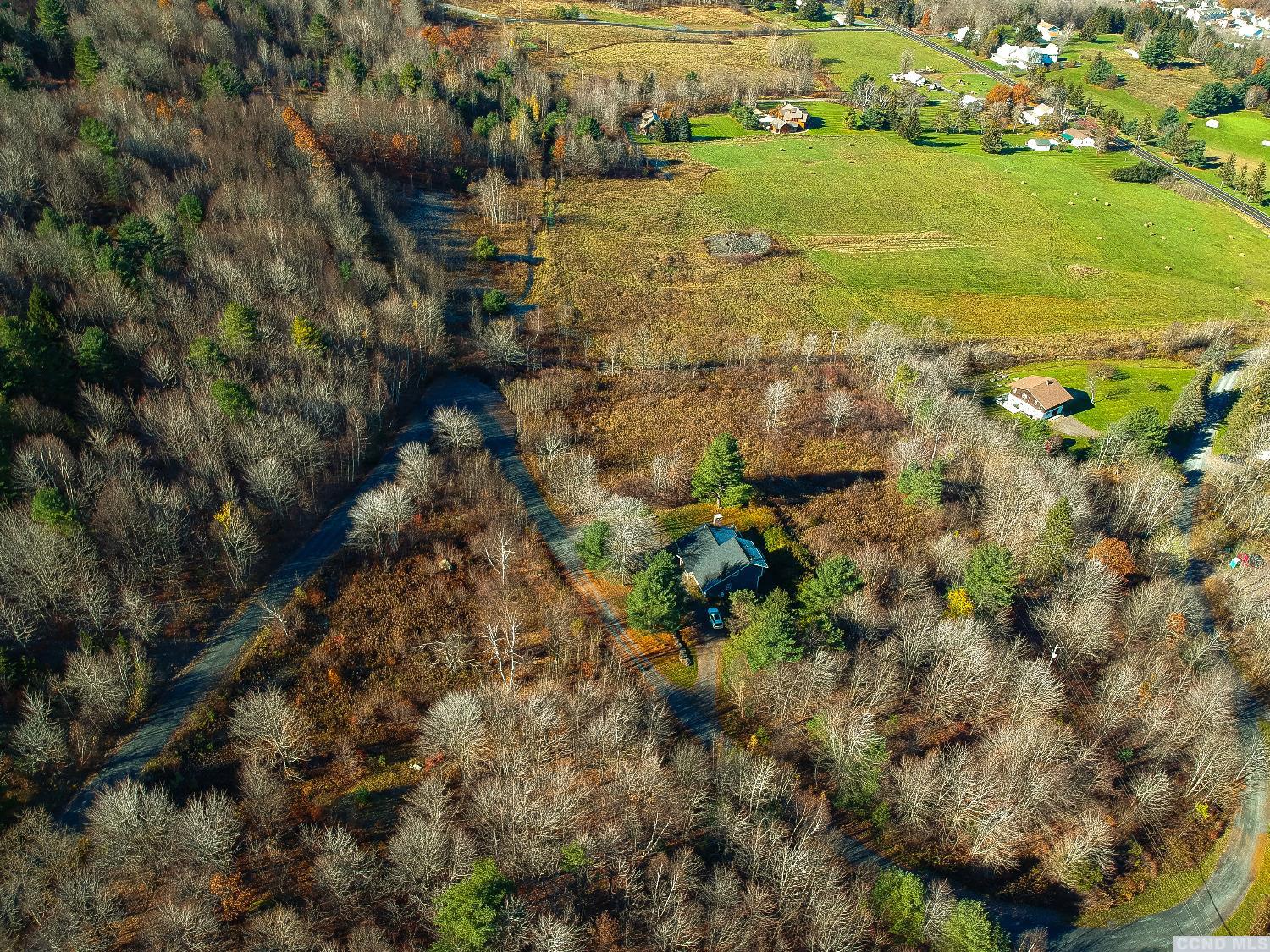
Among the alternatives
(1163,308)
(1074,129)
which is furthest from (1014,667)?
(1074,129)

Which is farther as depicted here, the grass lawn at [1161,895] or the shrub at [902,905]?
the grass lawn at [1161,895]

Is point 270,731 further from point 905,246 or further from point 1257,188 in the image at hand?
point 1257,188

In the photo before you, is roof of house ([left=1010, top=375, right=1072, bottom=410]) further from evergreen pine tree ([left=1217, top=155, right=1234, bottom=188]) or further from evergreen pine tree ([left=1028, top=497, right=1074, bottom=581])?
evergreen pine tree ([left=1217, top=155, right=1234, bottom=188])

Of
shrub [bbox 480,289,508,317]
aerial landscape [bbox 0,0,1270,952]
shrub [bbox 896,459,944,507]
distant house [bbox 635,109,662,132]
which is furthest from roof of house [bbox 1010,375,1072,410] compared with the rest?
distant house [bbox 635,109,662,132]

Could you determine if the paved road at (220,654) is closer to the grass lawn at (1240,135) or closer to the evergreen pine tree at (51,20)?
the evergreen pine tree at (51,20)

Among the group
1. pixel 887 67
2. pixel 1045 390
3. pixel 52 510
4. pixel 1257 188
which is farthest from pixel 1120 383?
pixel 887 67

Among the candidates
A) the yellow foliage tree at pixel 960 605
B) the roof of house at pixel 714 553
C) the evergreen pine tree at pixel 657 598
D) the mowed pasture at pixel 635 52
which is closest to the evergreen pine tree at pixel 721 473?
the roof of house at pixel 714 553

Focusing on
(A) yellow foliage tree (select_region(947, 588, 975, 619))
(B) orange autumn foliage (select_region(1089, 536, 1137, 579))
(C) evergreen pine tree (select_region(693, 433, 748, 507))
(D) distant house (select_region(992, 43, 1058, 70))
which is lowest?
(A) yellow foliage tree (select_region(947, 588, 975, 619))
